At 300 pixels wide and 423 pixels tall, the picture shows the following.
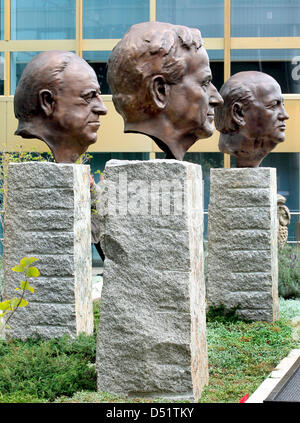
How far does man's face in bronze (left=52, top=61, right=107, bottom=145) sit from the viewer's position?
20.7 ft

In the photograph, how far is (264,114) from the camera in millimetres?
7672

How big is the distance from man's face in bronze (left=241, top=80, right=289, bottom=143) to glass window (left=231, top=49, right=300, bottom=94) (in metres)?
6.58

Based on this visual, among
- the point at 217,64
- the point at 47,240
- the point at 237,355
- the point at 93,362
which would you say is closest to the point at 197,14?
the point at 217,64

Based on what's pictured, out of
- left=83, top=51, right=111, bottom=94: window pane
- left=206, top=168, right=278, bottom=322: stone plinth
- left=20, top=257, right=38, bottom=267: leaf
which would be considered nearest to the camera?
left=20, top=257, right=38, bottom=267: leaf

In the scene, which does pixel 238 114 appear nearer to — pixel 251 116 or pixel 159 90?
pixel 251 116

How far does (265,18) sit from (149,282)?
34.6 ft

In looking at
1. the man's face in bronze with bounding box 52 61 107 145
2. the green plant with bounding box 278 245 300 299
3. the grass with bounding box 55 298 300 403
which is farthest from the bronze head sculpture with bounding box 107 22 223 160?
the green plant with bounding box 278 245 300 299

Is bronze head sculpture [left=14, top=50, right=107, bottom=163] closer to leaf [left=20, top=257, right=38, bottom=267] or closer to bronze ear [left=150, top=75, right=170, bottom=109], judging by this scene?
bronze ear [left=150, top=75, right=170, bottom=109]

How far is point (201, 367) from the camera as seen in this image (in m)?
5.08

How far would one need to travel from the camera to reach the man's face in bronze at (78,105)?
20.7ft

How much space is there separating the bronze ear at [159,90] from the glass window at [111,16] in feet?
31.5

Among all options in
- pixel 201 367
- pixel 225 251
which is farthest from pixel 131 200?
pixel 225 251
